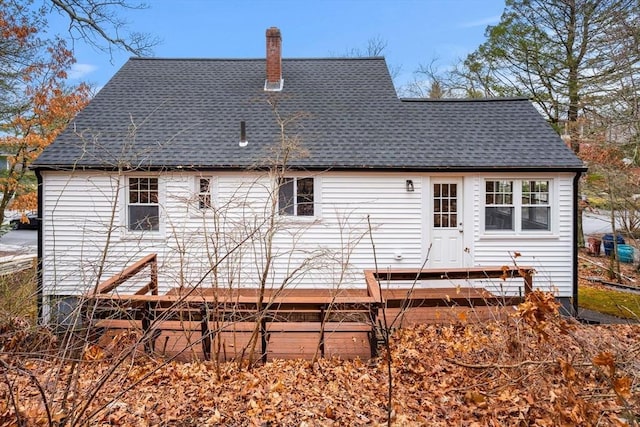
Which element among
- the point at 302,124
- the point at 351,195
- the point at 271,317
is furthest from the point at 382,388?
the point at 302,124

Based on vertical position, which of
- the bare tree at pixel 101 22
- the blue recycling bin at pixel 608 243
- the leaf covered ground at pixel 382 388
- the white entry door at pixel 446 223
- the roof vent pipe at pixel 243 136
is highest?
the bare tree at pixel 101 22

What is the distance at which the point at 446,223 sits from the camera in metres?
9.28

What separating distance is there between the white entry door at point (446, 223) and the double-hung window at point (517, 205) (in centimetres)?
65

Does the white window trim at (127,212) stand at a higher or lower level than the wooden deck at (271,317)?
higher

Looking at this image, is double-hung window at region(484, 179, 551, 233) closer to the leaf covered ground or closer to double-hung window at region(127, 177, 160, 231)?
the leaf covered ground

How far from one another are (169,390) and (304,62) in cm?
1128

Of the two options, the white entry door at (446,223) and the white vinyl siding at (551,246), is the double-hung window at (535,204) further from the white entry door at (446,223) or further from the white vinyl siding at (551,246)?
the white entry door at (446,223)

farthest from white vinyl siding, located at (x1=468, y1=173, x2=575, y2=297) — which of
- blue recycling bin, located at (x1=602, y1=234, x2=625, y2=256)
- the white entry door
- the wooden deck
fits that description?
blue recycling bin, located at (x1=602, y1=234, x2=625, y2=256)

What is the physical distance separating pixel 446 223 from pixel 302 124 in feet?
14.6

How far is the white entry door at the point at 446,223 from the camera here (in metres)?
9.18

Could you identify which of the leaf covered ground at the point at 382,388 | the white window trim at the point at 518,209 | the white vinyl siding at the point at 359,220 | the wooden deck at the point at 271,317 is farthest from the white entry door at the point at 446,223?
the leaf covered ground at the point at 382,388

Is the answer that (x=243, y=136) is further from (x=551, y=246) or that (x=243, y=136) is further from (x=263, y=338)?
(x=551, y=246)

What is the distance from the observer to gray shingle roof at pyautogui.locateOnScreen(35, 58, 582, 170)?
9.02 meters

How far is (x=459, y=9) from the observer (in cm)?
1703
